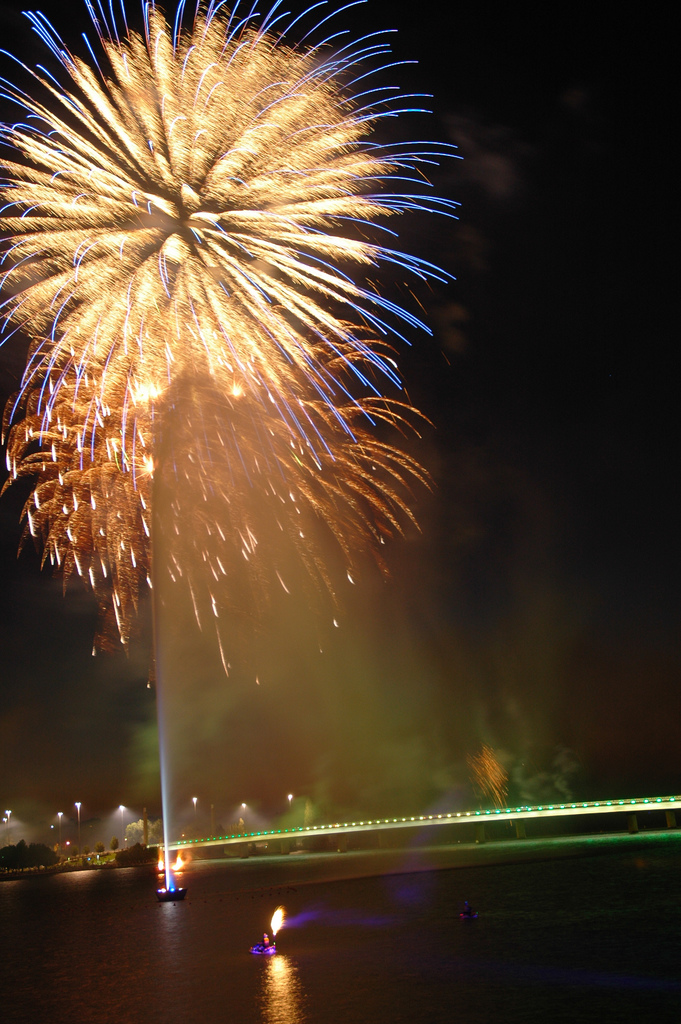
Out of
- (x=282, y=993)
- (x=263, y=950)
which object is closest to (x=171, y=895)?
(x=263, y=950)

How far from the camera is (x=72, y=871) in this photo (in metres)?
164

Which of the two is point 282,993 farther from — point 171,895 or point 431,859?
point 431,859

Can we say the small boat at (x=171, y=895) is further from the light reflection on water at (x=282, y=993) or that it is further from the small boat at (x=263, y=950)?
the light reflection on water at (x=282, y=993)

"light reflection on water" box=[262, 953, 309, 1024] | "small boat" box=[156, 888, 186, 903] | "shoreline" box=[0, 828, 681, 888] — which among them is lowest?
"shoreline" box=[0, 828, 681, 888]

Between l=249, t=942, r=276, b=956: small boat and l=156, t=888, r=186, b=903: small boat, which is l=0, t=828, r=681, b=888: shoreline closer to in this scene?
l=156, t=888, r=186, b=903: small boat

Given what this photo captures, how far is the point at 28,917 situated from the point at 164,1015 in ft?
148

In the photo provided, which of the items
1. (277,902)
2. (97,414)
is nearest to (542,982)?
(97,414)

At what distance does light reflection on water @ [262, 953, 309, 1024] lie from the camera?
17.8 meters

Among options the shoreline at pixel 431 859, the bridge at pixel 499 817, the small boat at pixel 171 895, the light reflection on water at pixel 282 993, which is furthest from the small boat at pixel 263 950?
the bridge at pixel 499 817

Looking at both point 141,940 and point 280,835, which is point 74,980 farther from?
point 280,835

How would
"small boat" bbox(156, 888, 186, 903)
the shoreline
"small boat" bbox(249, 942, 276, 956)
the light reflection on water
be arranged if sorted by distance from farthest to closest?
the shoreline, "small boat" bbox(156, 888, 186, 903), "small boat" bbox(249, 942, 276, 956), the light reflection on water

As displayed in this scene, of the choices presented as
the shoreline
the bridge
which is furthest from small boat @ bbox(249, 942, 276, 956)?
the bridge

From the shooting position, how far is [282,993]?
20.3m

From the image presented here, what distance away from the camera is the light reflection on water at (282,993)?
699 inches
